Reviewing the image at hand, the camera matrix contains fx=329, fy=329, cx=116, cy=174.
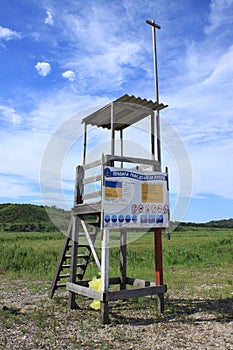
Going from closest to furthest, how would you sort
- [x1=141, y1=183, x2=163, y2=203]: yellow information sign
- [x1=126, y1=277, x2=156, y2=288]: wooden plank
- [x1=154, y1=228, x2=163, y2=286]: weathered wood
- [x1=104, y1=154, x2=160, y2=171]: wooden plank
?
[x1=104, y1=154, x2=160, y2=171]: wooden plank < [x1=141, y1=183, x2=163, y2=203]: yellow information sign < [x1=154, y1=228, x2=163, y2=286]: weathered wood < [x1=126, y1=277, x2=156, y2=288]: wooden plank

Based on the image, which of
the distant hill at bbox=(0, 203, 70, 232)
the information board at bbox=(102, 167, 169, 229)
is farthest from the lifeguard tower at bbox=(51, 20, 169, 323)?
the distant hill at bbox=(0, 203, 70, 232)

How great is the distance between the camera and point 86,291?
27.5 ft

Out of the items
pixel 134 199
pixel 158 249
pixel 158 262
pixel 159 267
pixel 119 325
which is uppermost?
pixel 134 199

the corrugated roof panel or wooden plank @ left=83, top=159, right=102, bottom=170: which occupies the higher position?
the corrugated roof panel

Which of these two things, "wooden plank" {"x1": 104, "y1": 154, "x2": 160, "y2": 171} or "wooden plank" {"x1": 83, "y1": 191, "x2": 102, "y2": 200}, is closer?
"wooden plank" {"x1": 104, "y1": 154, "x2": 160, "y2": 171}

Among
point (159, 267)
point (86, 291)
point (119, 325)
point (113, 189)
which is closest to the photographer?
point (119, 325)

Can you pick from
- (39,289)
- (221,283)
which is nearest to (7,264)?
(39,289)

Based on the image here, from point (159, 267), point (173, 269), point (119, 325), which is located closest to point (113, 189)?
point (159, 267)

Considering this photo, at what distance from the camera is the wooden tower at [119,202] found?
311 inches

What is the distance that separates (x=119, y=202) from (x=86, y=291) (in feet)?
8.10

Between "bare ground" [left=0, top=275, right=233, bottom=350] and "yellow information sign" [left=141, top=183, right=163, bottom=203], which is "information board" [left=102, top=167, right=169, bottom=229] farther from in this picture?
"bare ground" [left=0, top=275, right=233, bottom=350]

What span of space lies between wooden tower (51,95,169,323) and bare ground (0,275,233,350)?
55cm

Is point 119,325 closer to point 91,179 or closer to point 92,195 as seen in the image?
point 92,195

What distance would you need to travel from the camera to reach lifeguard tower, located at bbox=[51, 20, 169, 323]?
791 cm
